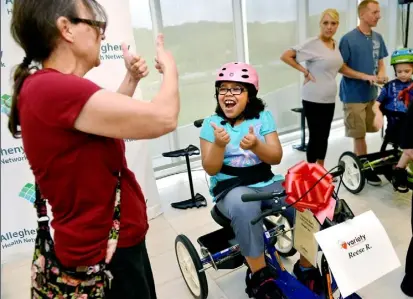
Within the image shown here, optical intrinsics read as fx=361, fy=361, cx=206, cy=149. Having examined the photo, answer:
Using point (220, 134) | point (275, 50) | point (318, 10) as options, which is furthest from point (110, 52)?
point (318, 10)

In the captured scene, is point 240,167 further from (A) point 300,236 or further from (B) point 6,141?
(B) point 6,141

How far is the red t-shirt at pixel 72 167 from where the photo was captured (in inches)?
30.2

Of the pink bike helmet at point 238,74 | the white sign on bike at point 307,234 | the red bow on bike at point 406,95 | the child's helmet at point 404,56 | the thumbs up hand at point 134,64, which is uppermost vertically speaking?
the thumbs up hand at point 134,64

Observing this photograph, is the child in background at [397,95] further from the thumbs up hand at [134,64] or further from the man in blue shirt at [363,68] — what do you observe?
the thumbs up hand at [134,64]

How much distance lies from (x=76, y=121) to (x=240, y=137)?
1.17 meters

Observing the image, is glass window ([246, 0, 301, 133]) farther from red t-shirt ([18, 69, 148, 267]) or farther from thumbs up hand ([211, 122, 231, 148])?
red t-shirt ([18, 69, 148, 267])

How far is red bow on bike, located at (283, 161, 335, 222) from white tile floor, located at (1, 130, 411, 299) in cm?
93

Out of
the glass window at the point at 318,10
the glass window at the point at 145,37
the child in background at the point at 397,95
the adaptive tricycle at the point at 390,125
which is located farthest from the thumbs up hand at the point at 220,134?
the glass window at the point at 318,10

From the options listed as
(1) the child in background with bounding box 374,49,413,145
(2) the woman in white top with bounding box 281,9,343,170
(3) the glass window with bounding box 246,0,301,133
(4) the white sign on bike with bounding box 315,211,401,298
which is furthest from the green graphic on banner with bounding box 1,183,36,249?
(3) the glass window with bounding box 246,0,301,133

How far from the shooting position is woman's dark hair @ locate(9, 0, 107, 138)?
821 mm

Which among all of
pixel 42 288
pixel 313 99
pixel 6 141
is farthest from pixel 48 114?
pixel 313 99

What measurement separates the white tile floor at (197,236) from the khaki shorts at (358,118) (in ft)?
1.58

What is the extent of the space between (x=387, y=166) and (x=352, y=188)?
0.32 meters

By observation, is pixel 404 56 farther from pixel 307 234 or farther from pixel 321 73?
pixel 307 234
